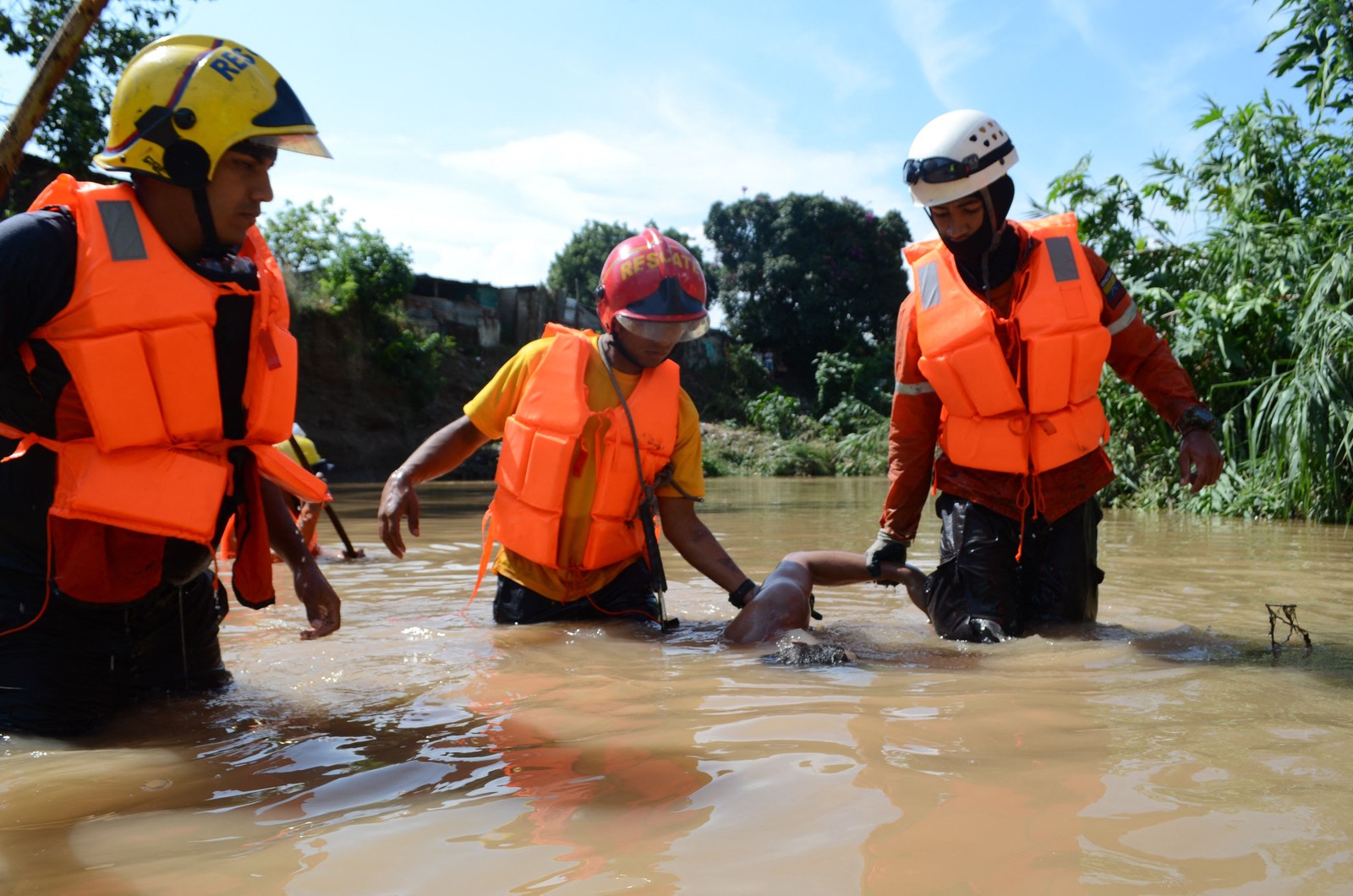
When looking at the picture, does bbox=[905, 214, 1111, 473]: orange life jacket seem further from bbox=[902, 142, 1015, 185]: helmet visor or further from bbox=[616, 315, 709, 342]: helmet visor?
bbox=[616, 315, 709, 342]: helmet visor

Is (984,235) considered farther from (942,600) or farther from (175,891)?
(175,891)

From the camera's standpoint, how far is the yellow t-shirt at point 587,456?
443 centimetres

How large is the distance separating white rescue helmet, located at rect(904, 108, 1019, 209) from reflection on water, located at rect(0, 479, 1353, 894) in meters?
1.65

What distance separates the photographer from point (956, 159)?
4.11 m

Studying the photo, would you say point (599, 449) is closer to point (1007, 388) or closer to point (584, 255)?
point (1007, 388)

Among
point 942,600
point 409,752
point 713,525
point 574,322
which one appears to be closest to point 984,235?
point 942,600

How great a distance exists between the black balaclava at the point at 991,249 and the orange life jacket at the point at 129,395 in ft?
8.65

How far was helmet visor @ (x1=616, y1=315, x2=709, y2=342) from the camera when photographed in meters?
4.27

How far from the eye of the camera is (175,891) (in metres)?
1.76

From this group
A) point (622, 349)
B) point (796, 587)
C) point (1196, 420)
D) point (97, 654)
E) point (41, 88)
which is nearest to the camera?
point (41, 88)

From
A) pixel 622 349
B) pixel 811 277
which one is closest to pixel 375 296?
pixel 811 277

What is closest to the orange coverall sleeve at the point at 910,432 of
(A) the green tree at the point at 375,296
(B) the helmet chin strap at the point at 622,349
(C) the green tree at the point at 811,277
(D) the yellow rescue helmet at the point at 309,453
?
(B) the helmet chin strap at the point at 622,349

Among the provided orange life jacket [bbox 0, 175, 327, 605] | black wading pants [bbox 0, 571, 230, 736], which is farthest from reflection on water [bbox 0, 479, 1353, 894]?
orange life jacket [bbox 0, 175, 327, 605]

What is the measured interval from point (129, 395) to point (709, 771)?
5.45ft
